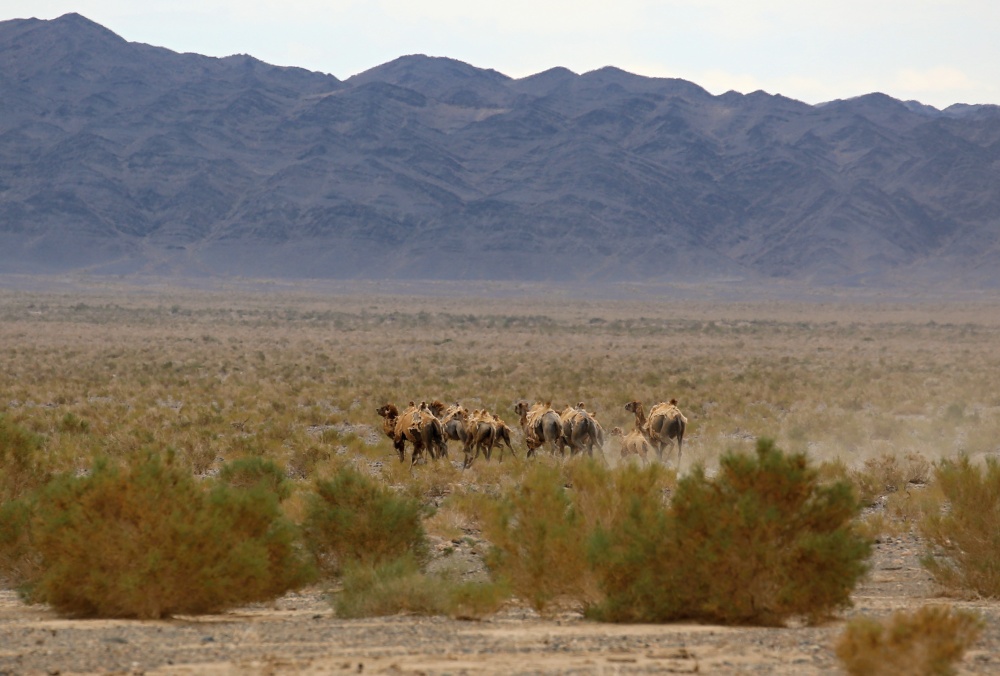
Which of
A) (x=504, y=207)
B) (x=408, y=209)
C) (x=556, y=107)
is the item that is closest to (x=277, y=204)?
(x=408, y=209)

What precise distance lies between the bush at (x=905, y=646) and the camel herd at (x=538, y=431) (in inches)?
517

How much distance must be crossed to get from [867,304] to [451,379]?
78625 mm

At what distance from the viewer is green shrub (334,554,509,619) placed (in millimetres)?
10211

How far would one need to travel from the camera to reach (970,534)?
11688 mm

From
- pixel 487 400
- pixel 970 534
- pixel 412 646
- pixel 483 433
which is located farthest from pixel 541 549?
pixel 487 400

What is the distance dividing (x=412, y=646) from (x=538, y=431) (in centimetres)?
1329

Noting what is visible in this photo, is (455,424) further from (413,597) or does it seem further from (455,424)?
(413,597)

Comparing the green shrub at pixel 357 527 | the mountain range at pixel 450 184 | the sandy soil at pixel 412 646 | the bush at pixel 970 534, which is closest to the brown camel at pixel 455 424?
the green shrub at pixel 357 527

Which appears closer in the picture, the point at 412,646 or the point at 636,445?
the point at 412,646

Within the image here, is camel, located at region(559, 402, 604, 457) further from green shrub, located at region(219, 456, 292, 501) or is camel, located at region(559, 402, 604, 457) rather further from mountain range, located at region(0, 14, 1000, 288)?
mountain range, located at region(0, 14, 1000, 288)

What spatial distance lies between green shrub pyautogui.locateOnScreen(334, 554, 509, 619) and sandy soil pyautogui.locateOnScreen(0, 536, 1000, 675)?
0.19 meters

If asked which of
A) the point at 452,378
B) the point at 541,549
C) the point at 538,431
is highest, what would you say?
the point at 541,549

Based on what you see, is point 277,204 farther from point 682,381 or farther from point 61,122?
point 682,381

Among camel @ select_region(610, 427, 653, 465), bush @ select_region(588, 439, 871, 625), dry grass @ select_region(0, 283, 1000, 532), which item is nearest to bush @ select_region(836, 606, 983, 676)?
bush @ select_region(588, 439, 871, 625)
